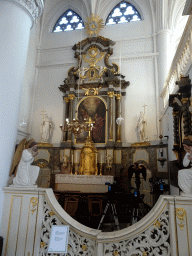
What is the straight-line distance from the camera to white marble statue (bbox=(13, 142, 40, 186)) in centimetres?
373

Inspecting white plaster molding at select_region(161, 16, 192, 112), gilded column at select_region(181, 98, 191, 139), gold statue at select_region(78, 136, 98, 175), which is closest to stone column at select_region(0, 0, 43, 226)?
white plaster molding at select_region(161, 16, 192, 112)

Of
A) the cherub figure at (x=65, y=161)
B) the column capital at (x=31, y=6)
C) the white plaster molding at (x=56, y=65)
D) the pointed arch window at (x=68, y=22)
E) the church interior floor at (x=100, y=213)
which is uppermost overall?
the pointed arch window at (x=68, y=22)

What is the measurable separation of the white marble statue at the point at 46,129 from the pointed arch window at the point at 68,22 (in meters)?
6.90

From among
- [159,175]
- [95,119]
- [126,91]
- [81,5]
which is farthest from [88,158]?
[81,5]

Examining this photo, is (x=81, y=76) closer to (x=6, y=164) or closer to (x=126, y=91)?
(x=126, y=91)

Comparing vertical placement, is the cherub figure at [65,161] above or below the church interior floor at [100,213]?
above

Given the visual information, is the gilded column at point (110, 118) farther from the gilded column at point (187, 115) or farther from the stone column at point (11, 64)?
the stone column at point (11, 64)

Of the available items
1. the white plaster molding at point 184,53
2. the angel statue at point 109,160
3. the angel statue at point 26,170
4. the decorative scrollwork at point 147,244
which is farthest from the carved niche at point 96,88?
the decorative scrollwork at point 147,244

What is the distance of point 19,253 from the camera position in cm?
329

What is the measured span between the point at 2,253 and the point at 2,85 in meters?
2.92

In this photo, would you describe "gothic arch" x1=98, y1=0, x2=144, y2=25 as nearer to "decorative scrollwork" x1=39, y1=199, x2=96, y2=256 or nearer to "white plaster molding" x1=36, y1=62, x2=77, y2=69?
"white plaster molding" x1=36, y1=62, x2=77, y2=69

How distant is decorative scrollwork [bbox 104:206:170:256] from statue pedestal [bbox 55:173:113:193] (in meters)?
5.41

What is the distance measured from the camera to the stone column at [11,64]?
153 inches

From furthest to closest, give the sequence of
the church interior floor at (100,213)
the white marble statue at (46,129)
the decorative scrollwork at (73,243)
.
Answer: the white marble statue at (46,129)
the church interior floor at (100,213)
the decorative scrollwork at (73,243)
